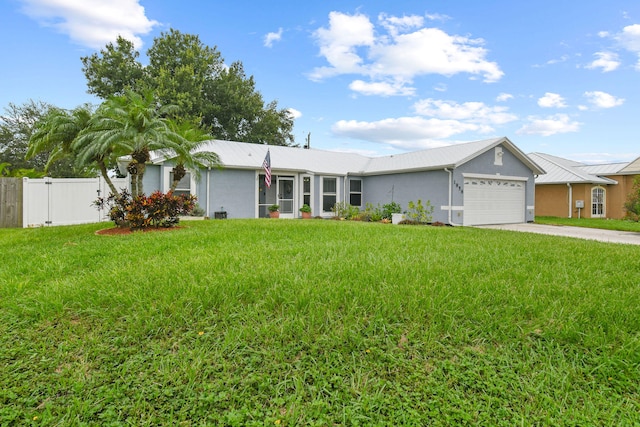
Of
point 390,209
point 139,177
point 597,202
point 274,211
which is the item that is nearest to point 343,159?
point 390,209

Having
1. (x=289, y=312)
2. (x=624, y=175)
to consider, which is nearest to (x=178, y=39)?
(x=289, y=312)

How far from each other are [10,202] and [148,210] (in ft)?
24.0

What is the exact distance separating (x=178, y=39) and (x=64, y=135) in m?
20.2

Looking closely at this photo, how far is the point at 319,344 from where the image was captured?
2.81 meters

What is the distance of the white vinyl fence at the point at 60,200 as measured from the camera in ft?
38.8

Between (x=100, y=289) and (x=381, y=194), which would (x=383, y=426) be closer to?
(x=100, y=289)

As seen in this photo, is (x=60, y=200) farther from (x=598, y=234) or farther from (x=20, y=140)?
(x=598, y=234)

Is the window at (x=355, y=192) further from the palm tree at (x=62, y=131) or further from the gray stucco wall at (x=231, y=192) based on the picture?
the palm tree at (x=62, y=131)

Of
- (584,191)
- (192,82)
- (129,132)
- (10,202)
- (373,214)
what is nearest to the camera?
(129,132)

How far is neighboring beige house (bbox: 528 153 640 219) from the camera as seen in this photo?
20234 millimetres

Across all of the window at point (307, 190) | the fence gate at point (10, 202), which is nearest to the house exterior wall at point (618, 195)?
the window at point (307, 190)

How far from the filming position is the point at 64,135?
898 cm

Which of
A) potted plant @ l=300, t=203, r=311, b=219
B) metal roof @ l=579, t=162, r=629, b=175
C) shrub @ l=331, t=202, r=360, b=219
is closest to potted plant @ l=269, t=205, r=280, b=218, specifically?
potted plant @ l=300, t=203, r=311, b=219

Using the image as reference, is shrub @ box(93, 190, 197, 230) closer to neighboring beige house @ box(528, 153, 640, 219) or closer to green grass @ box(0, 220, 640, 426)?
green grass @ box(0, 220, 640, 426)
